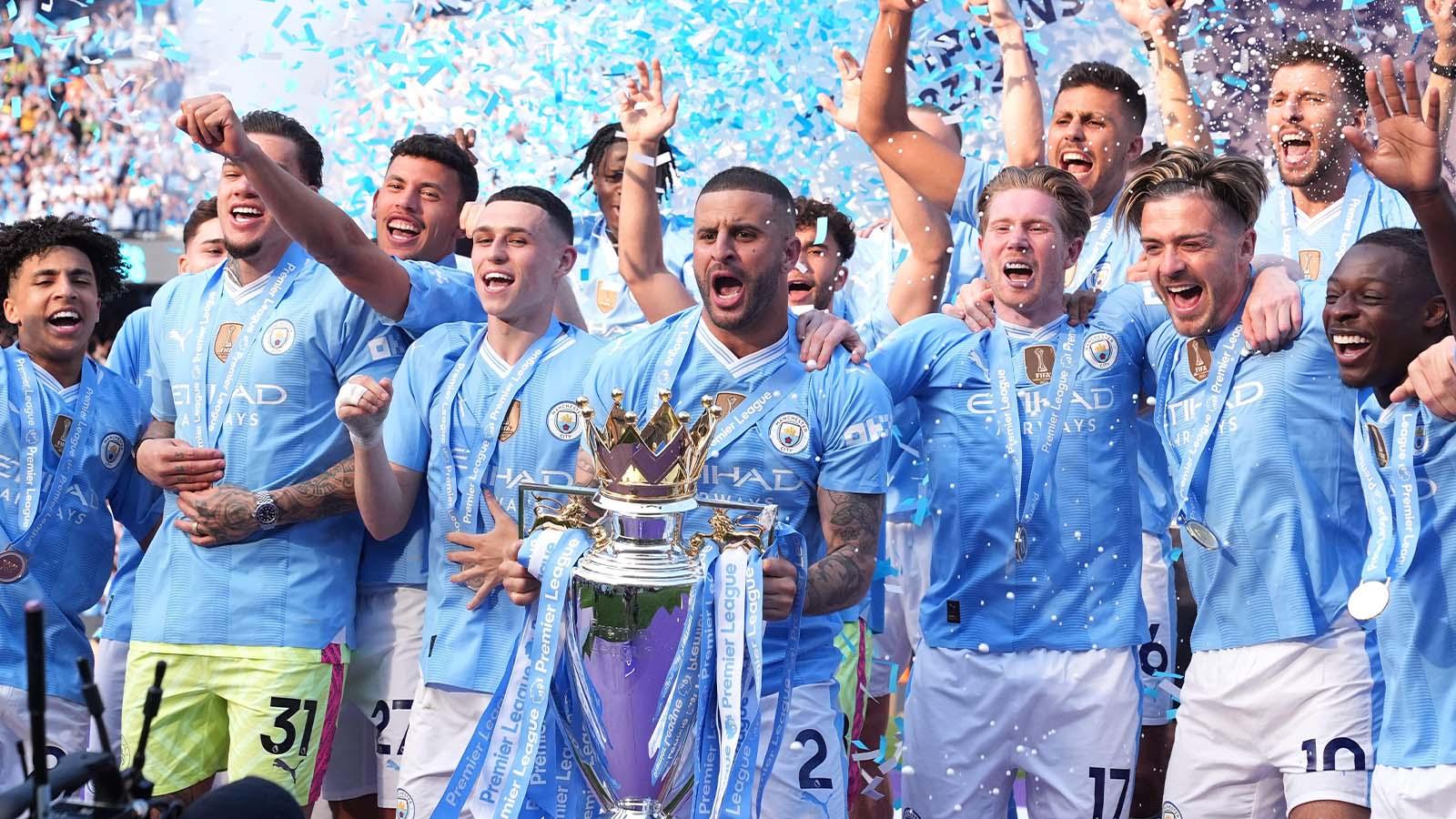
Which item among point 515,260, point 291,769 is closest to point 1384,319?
point 515,260

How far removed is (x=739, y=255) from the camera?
4629mm

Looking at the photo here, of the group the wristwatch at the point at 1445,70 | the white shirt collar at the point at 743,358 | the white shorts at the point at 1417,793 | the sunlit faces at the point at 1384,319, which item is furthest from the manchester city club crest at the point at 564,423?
the wristwatch at the point at 1445,70

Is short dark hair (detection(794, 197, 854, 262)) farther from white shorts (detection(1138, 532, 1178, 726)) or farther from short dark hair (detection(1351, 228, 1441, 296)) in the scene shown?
short dark hair (detection(1351, 228, 1441, 296))

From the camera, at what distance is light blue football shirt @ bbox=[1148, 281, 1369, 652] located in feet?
14.6

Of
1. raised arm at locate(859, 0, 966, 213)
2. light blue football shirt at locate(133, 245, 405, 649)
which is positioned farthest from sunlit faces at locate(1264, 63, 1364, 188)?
light blue football shirt at locate(133, 245, 405, 649)

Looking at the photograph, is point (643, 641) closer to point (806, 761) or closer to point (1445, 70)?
point (806, 761)

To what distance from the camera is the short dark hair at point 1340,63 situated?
554 cm

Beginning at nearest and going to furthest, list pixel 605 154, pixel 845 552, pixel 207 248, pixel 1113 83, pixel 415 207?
pixel 845 552 < pixel 415 207 < pixel 1113 83 < pixel 207 248 < pixel 605 154

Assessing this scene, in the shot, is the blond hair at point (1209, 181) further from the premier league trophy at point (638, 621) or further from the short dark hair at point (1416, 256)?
the premier league trophy at point (638, 621)

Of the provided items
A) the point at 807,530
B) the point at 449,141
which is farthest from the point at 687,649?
the point at 449,141

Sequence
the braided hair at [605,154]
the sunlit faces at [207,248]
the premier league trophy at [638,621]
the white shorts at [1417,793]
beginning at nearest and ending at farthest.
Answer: the premier league trophy at [638,621] → the white shorts at [1417,793] → the sunlit faces at [207,248] → the braided hair at [605,154]

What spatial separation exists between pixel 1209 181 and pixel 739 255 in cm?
132

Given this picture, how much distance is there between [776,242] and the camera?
466 cm

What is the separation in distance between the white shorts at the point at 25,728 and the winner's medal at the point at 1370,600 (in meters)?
3.61
